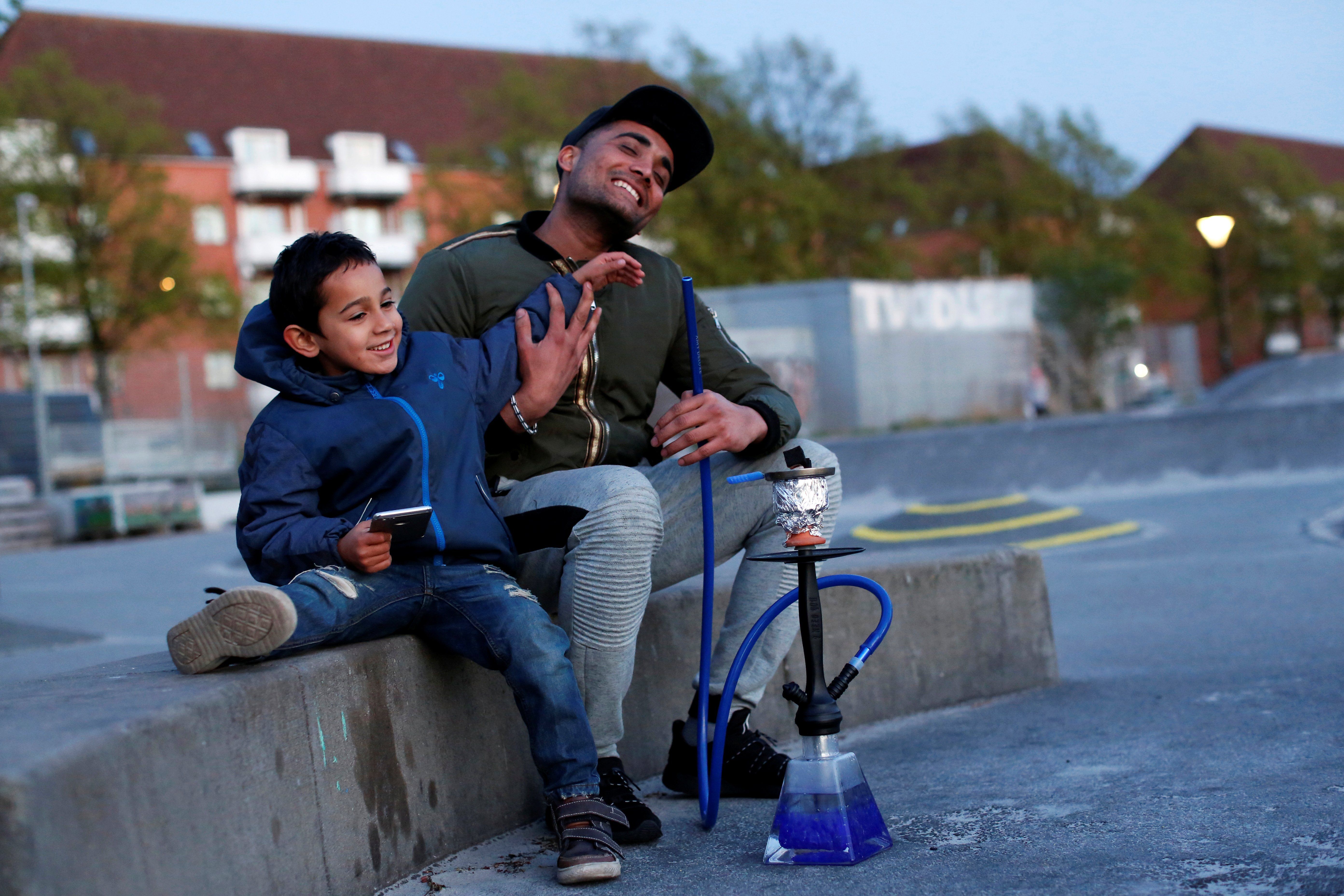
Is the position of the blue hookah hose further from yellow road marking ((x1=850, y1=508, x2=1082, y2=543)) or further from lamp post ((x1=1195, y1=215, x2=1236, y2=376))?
lamp post ((x1=1195, y1=215, x2=1236, y2=376))

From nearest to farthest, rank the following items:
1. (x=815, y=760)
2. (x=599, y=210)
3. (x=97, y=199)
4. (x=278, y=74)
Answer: (x=815, y=760), (x=599, y=210), (x=97, y=199), (x=278, y=74)

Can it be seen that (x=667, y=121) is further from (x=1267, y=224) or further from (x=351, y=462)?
(x=1267, y=224)

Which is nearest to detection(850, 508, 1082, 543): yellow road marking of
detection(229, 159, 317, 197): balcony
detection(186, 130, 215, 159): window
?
detection(229, 159, 317, 197): balcony

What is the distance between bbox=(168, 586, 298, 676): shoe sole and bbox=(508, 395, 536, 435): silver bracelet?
2.94 feet

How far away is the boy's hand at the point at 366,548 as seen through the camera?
8.71 ft

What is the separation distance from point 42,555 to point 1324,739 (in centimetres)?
1907

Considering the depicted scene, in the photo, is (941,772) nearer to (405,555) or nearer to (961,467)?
(405,555)

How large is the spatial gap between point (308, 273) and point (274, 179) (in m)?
54.4

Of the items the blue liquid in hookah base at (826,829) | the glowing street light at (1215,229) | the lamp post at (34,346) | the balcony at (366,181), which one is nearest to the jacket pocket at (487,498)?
the blue liquid in hookah base at (826,829)

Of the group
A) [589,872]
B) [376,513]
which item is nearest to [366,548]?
[376,513]

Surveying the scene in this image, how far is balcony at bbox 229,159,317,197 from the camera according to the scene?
54.2m

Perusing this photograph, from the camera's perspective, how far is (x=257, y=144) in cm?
5528

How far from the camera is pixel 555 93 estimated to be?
40.9m

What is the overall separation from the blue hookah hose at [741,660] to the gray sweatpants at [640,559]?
0.56ft
